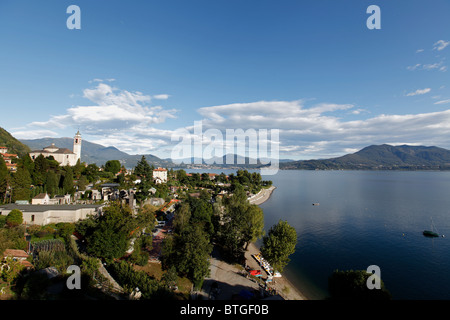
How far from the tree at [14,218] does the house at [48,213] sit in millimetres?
1142

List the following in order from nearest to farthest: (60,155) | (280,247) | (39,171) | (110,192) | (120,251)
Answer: (120,251) < (280,247) < (39,171) < (110,192) < (60,155)

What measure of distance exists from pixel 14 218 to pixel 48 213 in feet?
9.12

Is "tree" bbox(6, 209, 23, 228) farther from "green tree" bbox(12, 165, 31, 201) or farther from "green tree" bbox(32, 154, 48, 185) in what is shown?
"green tree" bbox(32, 154, 48, 185)

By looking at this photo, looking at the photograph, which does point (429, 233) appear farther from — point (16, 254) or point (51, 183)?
point (51, 183)

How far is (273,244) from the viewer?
20.6 m

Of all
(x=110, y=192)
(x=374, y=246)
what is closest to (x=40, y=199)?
(x=110, y=192)

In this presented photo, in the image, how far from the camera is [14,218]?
2025cm

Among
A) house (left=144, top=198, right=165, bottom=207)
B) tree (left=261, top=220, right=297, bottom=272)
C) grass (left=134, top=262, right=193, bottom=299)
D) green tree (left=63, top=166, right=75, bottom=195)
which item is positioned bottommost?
grass (left=134, top=262, right=193, bottom=299)

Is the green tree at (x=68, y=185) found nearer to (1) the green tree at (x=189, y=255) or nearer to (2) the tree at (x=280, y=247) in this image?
(1) the green tree at (x=189, y=255)

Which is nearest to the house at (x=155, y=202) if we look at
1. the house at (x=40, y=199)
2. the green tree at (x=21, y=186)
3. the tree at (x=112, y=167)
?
the house at (x=40, y=199)

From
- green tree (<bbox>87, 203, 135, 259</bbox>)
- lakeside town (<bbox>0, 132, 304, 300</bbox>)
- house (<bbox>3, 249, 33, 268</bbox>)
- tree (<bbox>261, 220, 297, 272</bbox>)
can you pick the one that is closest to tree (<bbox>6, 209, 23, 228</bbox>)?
lakeside town (<bbox>0, 132, 304, 300</bbox>)

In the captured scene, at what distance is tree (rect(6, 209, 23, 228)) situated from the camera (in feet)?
65.4

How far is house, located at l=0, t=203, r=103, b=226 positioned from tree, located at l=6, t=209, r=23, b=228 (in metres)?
1.14

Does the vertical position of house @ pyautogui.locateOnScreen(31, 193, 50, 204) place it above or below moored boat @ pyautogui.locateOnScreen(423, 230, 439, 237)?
above
